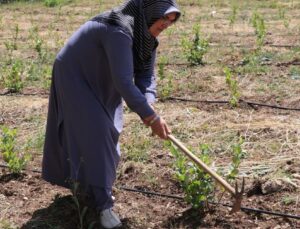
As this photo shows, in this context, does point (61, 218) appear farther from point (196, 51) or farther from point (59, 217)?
point (196, 51)

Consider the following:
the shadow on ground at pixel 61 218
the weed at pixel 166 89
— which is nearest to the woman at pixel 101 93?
the shadow on ground at pixel 61 218

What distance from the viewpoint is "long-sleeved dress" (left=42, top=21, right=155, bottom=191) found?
2.71 metres

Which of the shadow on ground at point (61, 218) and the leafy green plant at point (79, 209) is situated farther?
the shadow on ground at point (61, 218)

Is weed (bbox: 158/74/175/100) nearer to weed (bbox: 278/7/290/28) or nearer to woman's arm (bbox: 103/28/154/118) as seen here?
woman's arm (bbox: 103/28/154/118)

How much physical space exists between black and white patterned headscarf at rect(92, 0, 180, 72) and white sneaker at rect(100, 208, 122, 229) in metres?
0.92

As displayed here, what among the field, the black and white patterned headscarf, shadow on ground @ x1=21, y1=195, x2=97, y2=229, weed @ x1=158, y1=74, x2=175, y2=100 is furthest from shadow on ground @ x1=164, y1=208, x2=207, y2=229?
weed @ x1=158, y1=74, x2=175, y2=100

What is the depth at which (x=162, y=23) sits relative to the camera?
269 centimetres

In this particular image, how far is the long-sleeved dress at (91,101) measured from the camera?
2.71 m

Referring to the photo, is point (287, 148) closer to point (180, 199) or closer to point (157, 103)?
point (180, 199)

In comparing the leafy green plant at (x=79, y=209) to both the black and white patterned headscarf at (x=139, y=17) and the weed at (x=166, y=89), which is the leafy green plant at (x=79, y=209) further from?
the weed at (x=166, y=89)

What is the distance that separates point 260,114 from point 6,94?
108 inches

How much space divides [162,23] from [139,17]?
0.12 metres

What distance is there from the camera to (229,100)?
5.21 m

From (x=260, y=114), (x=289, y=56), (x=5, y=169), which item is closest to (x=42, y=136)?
(x=5, y=169)
